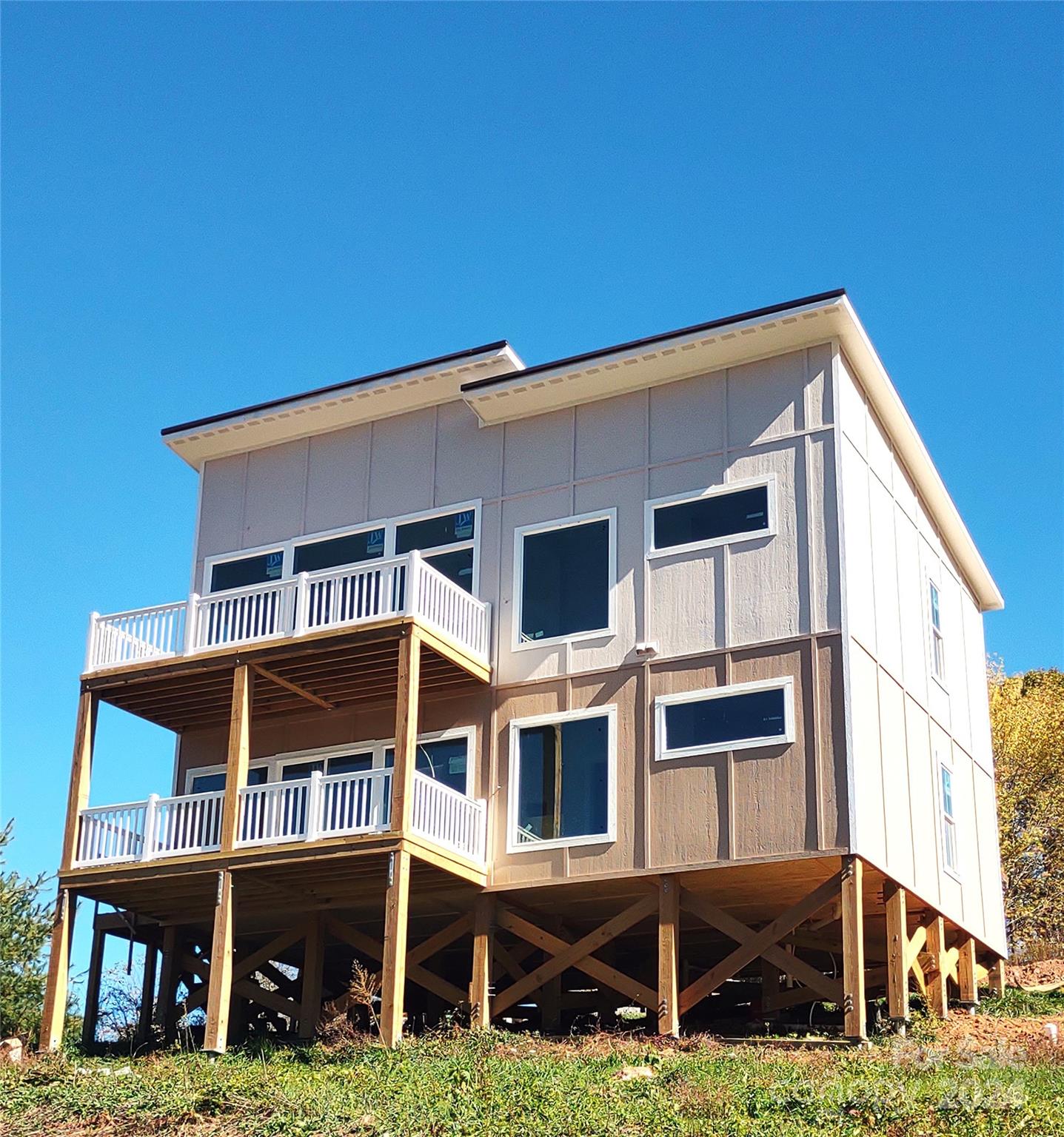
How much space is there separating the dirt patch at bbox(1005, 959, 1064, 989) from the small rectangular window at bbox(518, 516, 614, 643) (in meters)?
13.2

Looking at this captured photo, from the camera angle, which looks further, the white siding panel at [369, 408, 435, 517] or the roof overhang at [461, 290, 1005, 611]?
the white siding panel at [369, 408, 435, 517]

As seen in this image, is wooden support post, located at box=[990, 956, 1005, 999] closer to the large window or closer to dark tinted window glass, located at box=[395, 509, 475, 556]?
the large window

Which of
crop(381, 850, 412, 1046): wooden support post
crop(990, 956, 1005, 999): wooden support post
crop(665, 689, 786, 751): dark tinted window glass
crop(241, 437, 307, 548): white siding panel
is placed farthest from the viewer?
crop(990, 956, 1005, 999): wooden support post

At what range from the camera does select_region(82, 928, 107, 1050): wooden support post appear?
2652 cm

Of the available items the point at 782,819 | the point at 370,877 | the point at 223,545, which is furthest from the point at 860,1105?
the point at 223,545

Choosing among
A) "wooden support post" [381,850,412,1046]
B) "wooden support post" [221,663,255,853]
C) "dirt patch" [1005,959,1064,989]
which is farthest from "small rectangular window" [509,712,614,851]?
"dirt patch" [1005,959,1064,989]

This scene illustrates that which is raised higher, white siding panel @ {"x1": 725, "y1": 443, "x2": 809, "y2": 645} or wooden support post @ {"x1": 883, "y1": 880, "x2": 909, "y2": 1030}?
white siding panel @ {"x1": 725, "y1": 443, "x2": 809, "y2": 645}

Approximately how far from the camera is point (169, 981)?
27.6m

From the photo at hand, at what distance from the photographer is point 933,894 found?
83.9 ft

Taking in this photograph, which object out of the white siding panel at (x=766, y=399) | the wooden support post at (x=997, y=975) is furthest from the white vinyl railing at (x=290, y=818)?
the wooden support post at (x=997, y=975)

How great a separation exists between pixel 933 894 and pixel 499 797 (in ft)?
22.8

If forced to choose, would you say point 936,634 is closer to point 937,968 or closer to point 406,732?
point 937,968

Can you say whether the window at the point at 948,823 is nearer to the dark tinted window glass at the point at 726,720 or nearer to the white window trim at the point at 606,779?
the dark tinted window glass at the point at 726,720

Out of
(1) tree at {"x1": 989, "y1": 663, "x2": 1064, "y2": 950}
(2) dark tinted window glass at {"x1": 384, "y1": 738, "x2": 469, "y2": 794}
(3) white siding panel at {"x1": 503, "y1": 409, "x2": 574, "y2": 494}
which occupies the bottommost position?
(2) dark tinted window glass at {"x1": 384, "y1": 738, "x2": 469, "y2": 794}
